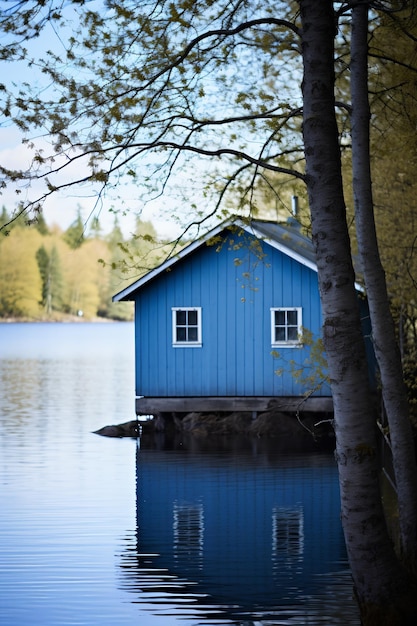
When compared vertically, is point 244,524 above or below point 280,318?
below

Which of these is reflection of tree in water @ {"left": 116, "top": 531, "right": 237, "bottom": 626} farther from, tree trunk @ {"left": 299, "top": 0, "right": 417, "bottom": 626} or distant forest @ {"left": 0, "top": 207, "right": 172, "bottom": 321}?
distant forest @ {"left": 0, "top": 207, "right": 172, "bottom": 321}

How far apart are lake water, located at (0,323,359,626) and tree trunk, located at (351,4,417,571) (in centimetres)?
117

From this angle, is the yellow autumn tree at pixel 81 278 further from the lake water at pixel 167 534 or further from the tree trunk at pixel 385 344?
the tree trunk at pixel 385 344

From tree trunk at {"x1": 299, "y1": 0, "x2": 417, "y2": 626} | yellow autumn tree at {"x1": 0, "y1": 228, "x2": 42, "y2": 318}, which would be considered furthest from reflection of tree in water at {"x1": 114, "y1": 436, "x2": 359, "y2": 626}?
yellow autumn tree at {"x1": 0, "y1": 228, "x2": 42, "y2": 318}

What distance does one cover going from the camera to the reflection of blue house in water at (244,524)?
13.7 metres

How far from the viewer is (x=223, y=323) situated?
32.2 m

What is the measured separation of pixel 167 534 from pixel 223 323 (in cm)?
1558

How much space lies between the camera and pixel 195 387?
32312mm

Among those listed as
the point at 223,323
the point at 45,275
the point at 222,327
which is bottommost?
the point at 222,327

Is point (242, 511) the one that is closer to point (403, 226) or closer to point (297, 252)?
point (403, 226)

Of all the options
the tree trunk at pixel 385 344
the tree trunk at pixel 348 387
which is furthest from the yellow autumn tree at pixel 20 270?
the tree trunk at pixel 348 387

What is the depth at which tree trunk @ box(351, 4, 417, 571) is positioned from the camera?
474 inches

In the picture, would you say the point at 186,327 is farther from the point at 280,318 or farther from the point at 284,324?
the point at 284,324

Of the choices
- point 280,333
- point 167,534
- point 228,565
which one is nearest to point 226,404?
point 280,333
